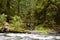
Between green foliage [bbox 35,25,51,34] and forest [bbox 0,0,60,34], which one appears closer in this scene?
green foliage [bbox 35,25,51,34]

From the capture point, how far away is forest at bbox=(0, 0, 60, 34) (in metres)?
13.8

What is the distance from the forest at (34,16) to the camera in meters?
13.8

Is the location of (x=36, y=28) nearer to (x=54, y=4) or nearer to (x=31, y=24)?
(x=31, y=24)

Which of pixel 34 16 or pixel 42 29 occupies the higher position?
pixel 34 16

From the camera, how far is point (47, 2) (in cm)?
1455

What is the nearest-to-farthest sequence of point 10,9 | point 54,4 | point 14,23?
point 14,23, point 54,4, point 10,9

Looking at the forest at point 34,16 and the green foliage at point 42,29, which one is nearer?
the green foliage at point 42,29

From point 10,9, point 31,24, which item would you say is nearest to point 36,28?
point 31,24

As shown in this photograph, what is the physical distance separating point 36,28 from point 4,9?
331 cm

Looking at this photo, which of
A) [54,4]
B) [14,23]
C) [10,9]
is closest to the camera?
[14,23]

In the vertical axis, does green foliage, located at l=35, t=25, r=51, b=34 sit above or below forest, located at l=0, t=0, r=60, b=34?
below

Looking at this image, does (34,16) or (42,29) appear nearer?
(42,29)

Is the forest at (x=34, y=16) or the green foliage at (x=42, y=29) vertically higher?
the forest at (x=34, y=16)

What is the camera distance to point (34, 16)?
50.0 ft
